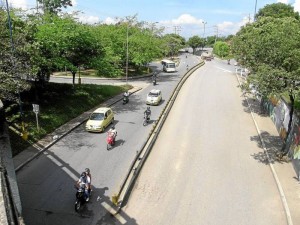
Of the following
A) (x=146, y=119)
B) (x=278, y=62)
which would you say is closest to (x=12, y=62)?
(x=146, y=119)

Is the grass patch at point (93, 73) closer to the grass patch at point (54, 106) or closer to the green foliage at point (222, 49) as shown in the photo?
the grass patch at point (54, 106)

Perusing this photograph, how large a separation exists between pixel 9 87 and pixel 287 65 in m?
16.2

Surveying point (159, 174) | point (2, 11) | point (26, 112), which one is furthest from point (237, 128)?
point (2, 11)

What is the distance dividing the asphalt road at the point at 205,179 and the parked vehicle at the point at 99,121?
180 inches

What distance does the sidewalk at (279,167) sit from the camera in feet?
50.1

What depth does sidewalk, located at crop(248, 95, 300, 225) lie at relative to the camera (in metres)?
15.3

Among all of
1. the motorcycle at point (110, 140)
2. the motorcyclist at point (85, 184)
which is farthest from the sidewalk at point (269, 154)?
the motorcyclist at point (85, 184)

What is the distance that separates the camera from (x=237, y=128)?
89.2 feet

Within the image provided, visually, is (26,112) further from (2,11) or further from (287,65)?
(287,65)

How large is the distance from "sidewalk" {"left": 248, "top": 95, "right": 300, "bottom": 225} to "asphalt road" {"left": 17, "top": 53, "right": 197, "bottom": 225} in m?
7.75

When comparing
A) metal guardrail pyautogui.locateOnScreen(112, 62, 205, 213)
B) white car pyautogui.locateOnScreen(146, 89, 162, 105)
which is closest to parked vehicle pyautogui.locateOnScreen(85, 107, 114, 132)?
metal guardrail pyautogui.locateOnScreen(112, 62, 205, 213)

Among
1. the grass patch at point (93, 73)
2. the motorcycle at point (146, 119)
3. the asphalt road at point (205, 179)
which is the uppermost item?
the grass patch at point (93, 73)

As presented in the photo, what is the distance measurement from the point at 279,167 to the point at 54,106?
1926 centimetres

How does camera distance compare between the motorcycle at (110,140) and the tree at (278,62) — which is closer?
the tree at (278,62)
